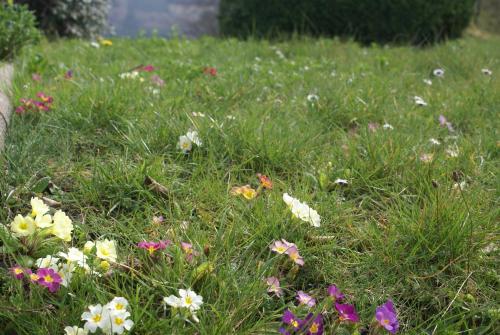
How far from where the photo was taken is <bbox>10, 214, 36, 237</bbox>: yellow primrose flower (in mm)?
1618

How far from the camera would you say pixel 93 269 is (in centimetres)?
156

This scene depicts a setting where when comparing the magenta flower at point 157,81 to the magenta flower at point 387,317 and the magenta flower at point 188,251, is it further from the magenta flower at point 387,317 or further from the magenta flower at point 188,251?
the magenta flower at point 387,317

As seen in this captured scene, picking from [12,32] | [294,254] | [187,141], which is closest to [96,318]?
[294,254]

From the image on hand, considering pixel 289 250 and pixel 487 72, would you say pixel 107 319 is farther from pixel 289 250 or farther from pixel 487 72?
pixel 487 72

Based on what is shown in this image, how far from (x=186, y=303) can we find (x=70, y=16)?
5.74 m

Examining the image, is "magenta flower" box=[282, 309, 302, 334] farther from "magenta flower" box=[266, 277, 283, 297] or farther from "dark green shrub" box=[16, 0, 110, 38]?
"dark green shrub" box=[16, 0, 110, 38]

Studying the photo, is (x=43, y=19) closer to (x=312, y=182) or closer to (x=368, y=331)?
(x=312, y=182)

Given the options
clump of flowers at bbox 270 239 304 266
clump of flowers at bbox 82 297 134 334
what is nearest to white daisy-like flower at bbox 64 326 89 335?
clump of flowers at bbox 82 297 134 334

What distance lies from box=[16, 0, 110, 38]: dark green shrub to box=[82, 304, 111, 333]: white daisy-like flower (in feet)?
17.2

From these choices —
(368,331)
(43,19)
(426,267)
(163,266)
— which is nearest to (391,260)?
(426,267)

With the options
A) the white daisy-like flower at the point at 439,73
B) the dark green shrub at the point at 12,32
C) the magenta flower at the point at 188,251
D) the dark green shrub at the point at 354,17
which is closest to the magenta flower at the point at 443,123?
the white daisy-like flower at the point at 439,73

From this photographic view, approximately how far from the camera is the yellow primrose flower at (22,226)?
1618mm

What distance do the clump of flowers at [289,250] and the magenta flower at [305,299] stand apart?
11 centimetres

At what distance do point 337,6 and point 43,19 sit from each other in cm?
373
